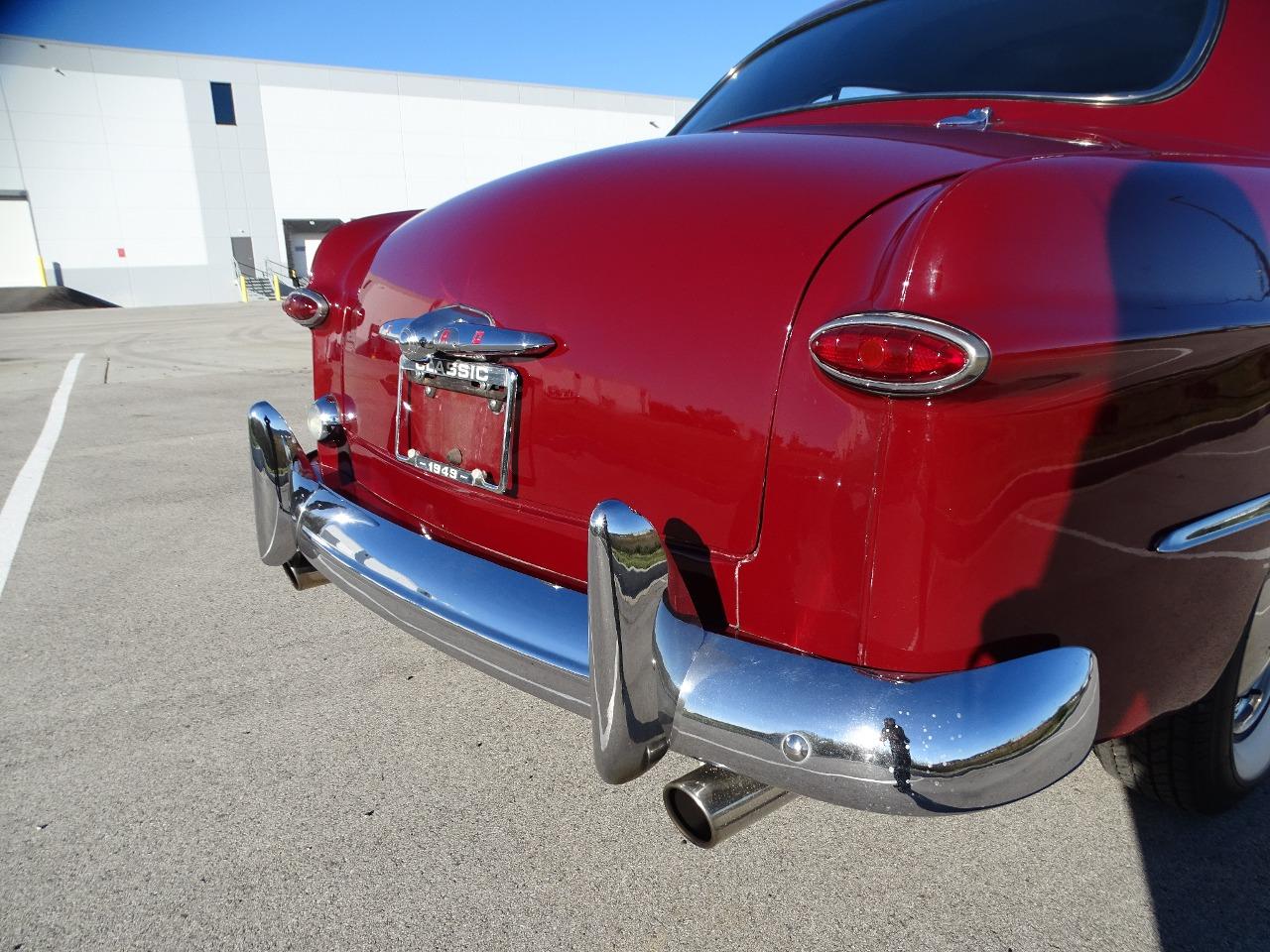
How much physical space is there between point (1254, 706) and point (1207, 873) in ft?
1.52

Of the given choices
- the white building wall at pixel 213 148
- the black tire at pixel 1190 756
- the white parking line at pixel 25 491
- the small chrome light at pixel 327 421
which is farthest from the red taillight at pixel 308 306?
the white building wall at pixel 213 148

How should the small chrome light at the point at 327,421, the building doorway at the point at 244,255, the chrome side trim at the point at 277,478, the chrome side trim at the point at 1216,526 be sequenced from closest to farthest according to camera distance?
the chrome side trim at the point at 1216,526, the chrome side trim at the point at 277,478, the small chrome light at the point at 327,421, the building doorway at the point at 244,255

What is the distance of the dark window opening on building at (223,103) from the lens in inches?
1252

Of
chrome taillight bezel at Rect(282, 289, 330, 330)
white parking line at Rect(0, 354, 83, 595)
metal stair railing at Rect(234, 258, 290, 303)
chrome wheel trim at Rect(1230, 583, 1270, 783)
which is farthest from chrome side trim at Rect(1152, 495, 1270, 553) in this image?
metal stair railing at Rect(234, 258, 290, 303)

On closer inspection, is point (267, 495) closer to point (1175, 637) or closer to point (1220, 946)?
point (1175, 637)

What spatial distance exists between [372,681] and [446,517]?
89 cm

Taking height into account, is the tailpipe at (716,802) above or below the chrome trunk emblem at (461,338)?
below

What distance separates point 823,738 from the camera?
1251 millimetres

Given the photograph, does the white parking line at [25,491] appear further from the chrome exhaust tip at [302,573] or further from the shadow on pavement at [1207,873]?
the shadow on pavement at [1207,873]

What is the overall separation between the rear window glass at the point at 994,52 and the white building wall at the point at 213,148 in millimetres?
33464

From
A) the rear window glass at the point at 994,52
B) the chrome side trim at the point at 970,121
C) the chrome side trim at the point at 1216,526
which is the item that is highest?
the rear window glass at the point at 994,52

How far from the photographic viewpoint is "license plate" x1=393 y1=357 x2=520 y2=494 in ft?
5.77

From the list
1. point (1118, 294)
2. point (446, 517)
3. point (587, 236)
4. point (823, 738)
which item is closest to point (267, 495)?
point (446, 517)

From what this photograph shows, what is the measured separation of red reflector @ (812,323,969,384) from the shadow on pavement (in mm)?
1230
